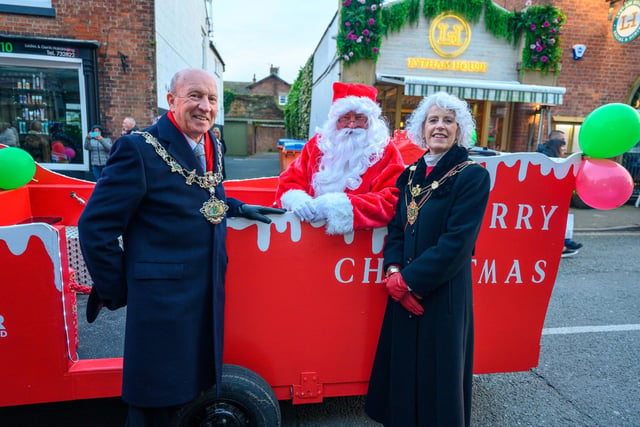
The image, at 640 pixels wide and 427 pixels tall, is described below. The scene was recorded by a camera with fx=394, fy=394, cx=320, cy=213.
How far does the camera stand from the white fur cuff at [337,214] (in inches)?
78.4

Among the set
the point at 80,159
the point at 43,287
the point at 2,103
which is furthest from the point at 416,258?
the point at 2,103

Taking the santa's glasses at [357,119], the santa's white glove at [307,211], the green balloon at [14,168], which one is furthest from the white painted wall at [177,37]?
the santa's white glove at [307,211]

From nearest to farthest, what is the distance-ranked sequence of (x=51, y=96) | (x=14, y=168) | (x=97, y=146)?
(x=14, y=168)
(x=97, y=146)
(x=51, y=96)

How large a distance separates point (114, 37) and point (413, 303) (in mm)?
9122

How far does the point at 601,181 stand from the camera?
2330 mm

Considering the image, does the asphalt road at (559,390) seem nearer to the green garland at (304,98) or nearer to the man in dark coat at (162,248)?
the man in dark coat at (162,248)

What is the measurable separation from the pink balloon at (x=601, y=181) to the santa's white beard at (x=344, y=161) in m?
1.23

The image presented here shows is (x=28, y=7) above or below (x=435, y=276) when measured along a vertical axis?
above

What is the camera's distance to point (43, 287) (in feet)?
6.00

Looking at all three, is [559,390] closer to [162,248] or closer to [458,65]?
[162,248]

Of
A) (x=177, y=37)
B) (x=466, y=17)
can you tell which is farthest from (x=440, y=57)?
(x=177, y=37)

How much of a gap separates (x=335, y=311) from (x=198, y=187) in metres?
1.03

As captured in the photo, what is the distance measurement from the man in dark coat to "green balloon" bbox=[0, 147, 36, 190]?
2.04 meters

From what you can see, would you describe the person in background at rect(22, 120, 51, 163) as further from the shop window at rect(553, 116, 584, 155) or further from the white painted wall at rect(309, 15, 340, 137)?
the shop window at rect(553, 116, 584, 155)
